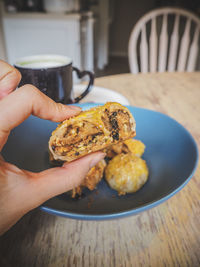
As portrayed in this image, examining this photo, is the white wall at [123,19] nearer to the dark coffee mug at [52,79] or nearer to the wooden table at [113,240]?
the dark coffee mug at [52,79]

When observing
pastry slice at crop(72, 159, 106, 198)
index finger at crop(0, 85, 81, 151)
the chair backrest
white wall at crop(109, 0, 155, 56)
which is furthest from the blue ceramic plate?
white wall at crop(109, 0, 155, 56)

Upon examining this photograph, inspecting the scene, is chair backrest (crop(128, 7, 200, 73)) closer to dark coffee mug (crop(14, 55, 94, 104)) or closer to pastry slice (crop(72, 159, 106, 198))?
dark coffee mug (crop(14, 55, 94, 104))

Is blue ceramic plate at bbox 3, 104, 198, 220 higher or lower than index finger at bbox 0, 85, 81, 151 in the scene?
lower

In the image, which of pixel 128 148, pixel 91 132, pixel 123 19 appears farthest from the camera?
pixel 123 19

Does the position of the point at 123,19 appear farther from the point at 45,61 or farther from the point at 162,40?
the point at 45,61

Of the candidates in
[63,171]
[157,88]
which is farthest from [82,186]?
[157,88]

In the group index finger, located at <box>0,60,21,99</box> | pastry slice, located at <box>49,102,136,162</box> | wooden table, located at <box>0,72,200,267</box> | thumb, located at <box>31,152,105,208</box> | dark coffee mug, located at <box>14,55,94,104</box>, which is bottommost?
wooden table, located at <box>0,72,200,267</box>

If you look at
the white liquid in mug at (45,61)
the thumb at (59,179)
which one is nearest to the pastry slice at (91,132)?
the thumb at (59,179)

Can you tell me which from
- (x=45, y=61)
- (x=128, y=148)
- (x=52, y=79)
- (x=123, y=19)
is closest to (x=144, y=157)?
(x=128, y=148)
